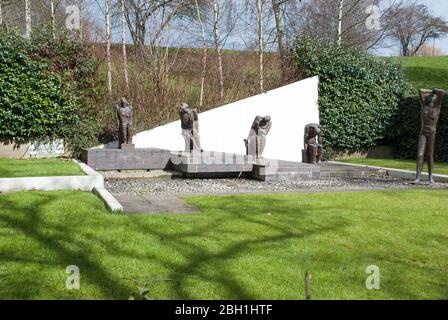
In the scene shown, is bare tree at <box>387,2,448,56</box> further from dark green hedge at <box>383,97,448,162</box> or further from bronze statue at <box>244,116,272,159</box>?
bronze statue at <box>244,116,272,159</box>

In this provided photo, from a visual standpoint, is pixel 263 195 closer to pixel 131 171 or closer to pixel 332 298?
pixel 332 298

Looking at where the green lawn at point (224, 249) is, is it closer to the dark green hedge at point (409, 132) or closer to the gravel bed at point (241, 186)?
the gravel bed at point (241, 186)

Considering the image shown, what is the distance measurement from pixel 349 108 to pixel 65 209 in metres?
14.3

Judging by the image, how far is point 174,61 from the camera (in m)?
18.7

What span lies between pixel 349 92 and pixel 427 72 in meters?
13.6

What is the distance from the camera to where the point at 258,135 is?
45.0 ft

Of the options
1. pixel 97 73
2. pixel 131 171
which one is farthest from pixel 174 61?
pixel 131 171

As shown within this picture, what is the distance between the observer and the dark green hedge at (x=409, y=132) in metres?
17.8

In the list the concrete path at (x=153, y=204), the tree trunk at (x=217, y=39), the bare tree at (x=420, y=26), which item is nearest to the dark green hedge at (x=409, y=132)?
the tree trunk at (x=217, y=39)

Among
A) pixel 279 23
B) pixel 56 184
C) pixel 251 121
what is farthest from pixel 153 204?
pixel 279 23

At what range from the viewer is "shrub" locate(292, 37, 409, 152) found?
18.5 meters

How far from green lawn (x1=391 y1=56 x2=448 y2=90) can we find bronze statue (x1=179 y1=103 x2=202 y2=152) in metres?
14.8

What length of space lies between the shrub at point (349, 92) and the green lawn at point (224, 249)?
11032 mm

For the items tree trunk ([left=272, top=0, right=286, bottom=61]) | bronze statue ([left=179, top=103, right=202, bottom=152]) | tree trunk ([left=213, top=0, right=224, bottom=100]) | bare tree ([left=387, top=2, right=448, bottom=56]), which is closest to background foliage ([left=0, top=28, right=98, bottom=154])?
bronze statue ([left=179, top=103, right=202, bottom=152])
